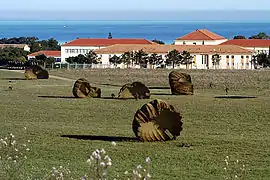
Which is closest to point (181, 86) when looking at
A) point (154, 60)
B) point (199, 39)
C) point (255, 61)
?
point (154, 60)

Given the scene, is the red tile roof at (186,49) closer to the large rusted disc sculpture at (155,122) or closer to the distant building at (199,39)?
the distant building at (199,39)

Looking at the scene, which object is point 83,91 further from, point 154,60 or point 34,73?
point 154,60

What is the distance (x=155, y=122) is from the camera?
21.0 m

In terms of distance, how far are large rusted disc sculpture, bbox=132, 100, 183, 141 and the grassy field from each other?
42 centimetres

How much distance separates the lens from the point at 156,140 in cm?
2120

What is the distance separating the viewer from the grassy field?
16.8 metres

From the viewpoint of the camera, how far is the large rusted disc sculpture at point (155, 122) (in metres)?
21.0

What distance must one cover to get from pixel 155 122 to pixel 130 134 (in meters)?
2.30

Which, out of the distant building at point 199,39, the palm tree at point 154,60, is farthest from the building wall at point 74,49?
the palm tree at point 154,60

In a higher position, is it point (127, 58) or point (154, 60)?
point (127, 58)

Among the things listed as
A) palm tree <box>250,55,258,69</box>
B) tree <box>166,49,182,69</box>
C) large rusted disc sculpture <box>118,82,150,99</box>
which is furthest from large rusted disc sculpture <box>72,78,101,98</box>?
palm tree <box>250,55,258,69</box>

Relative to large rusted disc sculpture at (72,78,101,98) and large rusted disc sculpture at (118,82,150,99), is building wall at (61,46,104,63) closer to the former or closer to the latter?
large rusted disc sculpture at (72,78,101,98)

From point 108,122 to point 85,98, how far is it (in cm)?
1198

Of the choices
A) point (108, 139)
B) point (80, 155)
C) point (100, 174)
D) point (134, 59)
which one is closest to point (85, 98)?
point (108, 139)
